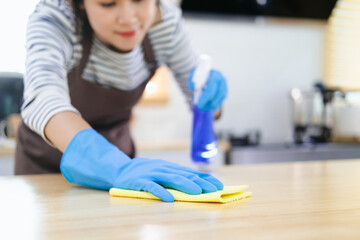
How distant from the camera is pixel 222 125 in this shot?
278 cm

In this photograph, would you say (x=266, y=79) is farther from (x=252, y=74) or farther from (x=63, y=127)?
(x=63, y=127)

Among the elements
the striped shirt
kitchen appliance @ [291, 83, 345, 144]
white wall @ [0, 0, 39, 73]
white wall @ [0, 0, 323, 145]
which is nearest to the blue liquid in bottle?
the striped shirt

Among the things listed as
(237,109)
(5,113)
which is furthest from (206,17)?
(5,113)

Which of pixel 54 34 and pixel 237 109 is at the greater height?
pixel 54 34

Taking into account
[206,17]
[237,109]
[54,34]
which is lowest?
[237,109]

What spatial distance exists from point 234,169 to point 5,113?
5.64ft

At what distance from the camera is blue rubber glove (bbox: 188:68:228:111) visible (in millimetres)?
1154

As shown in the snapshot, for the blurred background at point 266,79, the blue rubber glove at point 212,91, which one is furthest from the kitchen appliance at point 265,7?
the blue rubber glove at point 212,91

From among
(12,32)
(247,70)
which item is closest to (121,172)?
(12,32)

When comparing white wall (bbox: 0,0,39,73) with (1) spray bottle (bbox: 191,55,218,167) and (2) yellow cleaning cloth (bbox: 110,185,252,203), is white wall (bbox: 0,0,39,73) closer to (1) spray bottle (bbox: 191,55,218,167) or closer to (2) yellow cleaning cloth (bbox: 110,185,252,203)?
(1) spray bottle (bbox: 191,55,218,167)

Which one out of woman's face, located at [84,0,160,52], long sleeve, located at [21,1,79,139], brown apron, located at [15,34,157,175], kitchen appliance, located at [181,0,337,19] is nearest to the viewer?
long sleeve, located at [21,1,79,139]

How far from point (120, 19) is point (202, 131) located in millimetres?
359

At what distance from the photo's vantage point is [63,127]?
2.88ft

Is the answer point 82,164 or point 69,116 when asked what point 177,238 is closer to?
point 82,164
